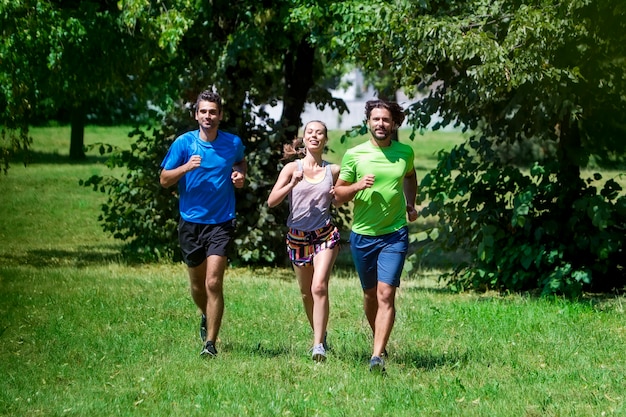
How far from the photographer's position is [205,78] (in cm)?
1664

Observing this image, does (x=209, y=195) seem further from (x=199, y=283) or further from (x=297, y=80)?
(x=297, y=80)

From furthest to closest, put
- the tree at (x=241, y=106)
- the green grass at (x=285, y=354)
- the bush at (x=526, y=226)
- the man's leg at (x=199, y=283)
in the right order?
the tree at (x=241, y=106)
the bush at (x=526, y=226)
the man's leg at (x=199, y=283)
the green grass at (x=285, y=354)

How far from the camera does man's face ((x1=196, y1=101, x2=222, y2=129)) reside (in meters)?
8.60

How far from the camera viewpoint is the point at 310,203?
8.45 m

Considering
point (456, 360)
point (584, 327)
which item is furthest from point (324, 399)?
point (584, 327)

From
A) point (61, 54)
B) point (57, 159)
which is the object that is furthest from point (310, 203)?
point (57, 159)

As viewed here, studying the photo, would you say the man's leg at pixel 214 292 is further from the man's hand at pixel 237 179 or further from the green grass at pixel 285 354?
the man's hand at pixel 237 179

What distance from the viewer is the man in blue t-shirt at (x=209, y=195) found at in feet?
28.2

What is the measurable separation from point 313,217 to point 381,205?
2.21 feet

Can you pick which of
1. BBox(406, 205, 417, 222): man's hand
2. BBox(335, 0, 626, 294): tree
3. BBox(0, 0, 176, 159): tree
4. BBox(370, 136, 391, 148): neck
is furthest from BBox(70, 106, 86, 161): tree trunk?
BBox(370, 136, 391, 148): neck

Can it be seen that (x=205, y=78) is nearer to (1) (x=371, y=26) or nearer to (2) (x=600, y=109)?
(1) (x=371, y=26)

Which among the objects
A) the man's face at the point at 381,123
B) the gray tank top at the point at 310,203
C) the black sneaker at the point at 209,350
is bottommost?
the black sneaker at the point at 209,350

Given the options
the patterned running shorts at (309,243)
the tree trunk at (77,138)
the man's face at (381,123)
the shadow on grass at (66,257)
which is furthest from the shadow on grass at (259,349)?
the tree trunk at (77,138)

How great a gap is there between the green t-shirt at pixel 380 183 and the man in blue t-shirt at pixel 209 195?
1.02 meters
